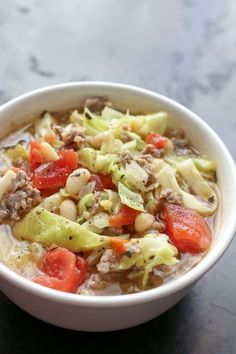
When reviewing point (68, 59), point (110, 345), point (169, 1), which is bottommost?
point (110, 345)

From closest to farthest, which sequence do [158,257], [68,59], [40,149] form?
[158,257] → [40,149] → [68,59]

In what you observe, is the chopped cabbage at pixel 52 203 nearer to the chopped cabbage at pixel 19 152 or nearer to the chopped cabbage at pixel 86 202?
the chopped cabbage at pixel 86 202

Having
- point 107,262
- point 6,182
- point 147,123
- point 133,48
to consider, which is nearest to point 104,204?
point 107,262

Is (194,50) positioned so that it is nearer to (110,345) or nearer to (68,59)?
(68,59)

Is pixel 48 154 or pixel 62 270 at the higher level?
pixel 48 154

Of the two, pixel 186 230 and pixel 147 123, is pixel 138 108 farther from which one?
pixel 186 230

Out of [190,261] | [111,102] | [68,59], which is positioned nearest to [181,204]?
[190,261]
